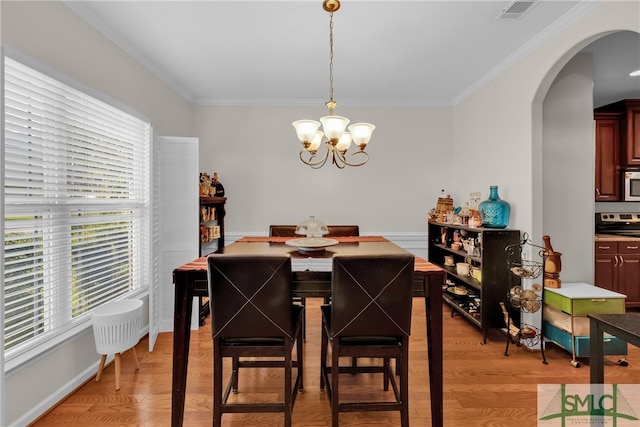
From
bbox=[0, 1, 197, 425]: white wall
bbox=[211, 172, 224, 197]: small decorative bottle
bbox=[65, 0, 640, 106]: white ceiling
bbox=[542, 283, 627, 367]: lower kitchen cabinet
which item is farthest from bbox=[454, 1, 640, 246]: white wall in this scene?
bbox=[0, 1, 197, 425]: white wall

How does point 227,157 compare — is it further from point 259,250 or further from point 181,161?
point 259,250

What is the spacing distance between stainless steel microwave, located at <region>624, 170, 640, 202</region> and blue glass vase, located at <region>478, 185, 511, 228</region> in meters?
2.10

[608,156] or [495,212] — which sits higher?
[608,156]

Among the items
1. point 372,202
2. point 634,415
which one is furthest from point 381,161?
point 634,415

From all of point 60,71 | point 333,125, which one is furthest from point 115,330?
point 333,125

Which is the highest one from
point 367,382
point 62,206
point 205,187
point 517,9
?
point 517,9

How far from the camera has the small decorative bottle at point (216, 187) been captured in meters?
4.05

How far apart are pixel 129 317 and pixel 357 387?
1692mm

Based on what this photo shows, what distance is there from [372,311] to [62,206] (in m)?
2.13

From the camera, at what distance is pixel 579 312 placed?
8.28 ft

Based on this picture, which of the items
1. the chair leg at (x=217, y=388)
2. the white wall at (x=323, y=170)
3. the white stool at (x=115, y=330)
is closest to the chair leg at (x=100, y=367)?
the white stool at (x=115, y=330)

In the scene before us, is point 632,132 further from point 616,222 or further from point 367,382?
point 367,382

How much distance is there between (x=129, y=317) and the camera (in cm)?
229

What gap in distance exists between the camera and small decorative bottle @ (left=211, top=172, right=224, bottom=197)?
4.05m
